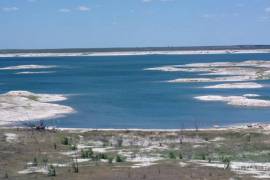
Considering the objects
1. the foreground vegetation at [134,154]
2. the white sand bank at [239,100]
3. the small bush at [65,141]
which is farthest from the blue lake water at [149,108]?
the small bush at [65,141]

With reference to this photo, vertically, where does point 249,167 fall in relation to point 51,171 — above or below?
below

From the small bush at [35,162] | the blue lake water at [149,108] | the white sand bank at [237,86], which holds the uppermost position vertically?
the white sand bank at [237,86]

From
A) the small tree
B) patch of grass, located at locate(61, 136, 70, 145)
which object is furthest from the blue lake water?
the small tree

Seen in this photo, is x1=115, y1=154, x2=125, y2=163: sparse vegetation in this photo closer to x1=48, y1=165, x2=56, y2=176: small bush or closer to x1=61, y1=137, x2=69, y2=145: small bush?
x1=48, y1=165, x2=56, y2=176: small bush

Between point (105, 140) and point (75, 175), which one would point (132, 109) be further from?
point (75, 175)

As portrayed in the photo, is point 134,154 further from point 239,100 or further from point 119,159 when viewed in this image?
point 239,100

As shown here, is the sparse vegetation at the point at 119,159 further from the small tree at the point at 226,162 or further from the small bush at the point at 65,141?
the small bush at the point at 65,141

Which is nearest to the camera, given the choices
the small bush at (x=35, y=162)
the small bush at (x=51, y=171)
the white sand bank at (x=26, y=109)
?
the small bush at (x=51, y=171)

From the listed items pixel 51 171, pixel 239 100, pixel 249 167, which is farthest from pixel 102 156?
pixel 239 100
